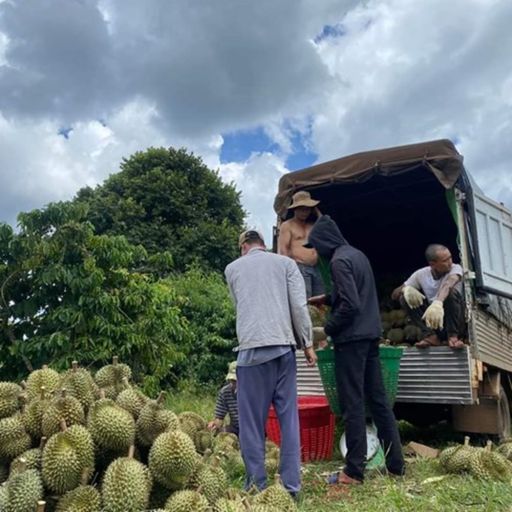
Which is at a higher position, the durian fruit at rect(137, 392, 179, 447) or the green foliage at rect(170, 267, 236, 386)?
the green foliage at rect(170, 267, 236, 386)

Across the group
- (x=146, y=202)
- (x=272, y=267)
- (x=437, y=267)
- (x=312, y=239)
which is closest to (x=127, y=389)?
(x=272, y=267)

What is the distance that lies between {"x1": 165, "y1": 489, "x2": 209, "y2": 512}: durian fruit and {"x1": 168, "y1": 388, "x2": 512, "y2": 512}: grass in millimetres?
866

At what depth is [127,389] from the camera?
11.9 ft

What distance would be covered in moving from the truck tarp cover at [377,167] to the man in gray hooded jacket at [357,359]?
147cm

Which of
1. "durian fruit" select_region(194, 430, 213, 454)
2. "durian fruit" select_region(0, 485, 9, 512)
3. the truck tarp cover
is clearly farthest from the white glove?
"durian fruit" select_region(0, 485, 9, 512)

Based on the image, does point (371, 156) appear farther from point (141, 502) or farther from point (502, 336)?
point (141, 502)

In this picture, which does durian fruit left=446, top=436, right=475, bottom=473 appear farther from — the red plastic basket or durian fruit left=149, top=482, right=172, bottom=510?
Result: durian fruit left=149, top=482, right=172, bottom=510

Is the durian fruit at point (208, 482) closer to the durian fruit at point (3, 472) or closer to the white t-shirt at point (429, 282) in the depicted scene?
→ the durian fruit at point (3, 472)

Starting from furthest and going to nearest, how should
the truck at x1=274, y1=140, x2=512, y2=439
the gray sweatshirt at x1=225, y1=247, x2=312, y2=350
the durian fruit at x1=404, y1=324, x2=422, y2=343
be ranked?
the durian fruit at x1=404, y1=324, x2=422, y2=343, the truck at x1=274, y1=140, x2=512, y2=439, the gray sweatshirt at x1=225, y1=247, x2=312, y2=350

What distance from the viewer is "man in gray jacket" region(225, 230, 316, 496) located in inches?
150

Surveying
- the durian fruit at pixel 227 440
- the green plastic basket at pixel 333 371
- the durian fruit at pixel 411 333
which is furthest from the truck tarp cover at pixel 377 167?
the durian fruit at pixel 227 440

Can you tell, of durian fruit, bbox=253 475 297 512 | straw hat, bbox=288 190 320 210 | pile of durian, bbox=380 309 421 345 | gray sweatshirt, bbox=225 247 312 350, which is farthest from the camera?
pile of durian, bbox=380 309 421 345

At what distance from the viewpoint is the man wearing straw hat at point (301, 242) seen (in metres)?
6.22

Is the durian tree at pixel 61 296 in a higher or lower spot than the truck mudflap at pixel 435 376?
higher
